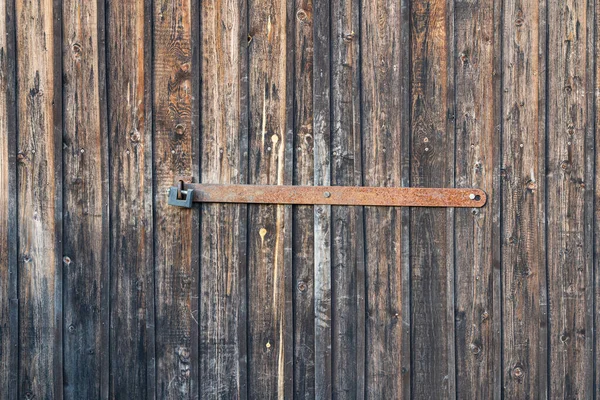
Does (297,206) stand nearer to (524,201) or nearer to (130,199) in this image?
(130,199)

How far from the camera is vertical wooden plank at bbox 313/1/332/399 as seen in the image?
2.56m

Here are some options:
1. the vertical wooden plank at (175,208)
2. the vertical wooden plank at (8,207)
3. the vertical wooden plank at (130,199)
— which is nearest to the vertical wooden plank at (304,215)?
the vertical wooden plank at (175,208)

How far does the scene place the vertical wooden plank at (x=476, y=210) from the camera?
2617 millimetres

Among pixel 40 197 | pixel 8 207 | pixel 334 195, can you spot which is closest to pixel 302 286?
pixel 334 195

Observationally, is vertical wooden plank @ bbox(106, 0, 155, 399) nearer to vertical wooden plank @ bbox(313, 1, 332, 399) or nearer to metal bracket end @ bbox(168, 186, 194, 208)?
metal bracket end @ bbox(168, 186, 194, 208)

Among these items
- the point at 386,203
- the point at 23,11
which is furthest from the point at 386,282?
the point at 23,11

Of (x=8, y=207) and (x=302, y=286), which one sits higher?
(x=8, y=207)

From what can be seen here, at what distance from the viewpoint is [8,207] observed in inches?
96.9

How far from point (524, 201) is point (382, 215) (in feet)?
2.07

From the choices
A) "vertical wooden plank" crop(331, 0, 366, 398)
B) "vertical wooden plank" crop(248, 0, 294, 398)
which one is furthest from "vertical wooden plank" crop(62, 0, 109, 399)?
"vertical wooden plank" crop(331, 0, 366, 398)

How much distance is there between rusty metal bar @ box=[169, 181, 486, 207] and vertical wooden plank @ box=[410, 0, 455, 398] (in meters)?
0.05

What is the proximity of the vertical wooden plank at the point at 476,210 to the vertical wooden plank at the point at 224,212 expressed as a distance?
924 mm

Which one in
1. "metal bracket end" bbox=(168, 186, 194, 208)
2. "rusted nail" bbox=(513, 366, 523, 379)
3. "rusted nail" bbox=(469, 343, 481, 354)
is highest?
"metal bracket end" bbox=(168, 186, 194, 208)

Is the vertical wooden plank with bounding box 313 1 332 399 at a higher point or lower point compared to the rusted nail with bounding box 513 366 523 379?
higher
